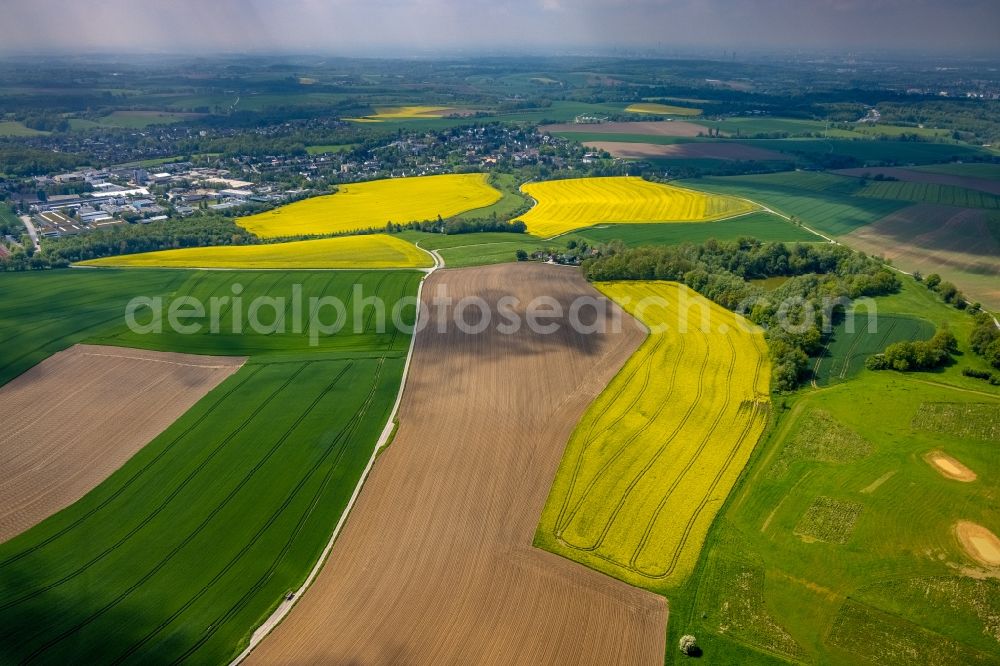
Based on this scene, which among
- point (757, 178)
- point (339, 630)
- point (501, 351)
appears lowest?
point (339, 630)

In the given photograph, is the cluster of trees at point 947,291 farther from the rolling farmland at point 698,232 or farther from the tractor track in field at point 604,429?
the tractor track in field at point 604,429

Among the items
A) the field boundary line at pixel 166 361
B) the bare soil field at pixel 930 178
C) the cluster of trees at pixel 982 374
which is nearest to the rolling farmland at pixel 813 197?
the bare soil field at pixel 930 178

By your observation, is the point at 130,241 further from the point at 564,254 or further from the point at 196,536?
the point at 196,536

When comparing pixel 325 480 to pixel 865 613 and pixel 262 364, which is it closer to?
pixel 262 364

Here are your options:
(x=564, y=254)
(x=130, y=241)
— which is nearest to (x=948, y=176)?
(x=564, y=254)

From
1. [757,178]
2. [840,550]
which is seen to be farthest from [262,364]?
[757,178]

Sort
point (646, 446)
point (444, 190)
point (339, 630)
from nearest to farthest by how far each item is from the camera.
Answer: point (339, 630) < point (646, 446) < point (444, 190)
